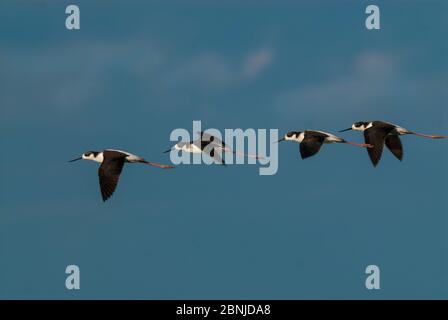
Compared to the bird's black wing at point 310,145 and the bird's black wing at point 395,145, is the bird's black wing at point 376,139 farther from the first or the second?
the bird's black wing at point 310,145

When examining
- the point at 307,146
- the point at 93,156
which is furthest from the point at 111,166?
the point at 307,146

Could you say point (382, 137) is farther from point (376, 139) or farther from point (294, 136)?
point (294, 136)

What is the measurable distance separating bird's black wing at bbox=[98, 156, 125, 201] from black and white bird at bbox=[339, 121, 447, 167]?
512 centimetres

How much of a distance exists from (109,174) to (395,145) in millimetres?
6458

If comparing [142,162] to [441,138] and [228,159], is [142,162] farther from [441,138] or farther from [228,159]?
[441,138]

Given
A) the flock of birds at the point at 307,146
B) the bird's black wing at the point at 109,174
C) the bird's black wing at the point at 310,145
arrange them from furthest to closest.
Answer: the bird's black wing at the point at 310,145 < the flock of birds at the point at 307,146 < the bird's black wing at the point at 109,174

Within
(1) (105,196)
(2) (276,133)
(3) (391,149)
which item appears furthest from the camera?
(2) (276,133)

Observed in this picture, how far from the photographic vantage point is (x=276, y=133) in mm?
28484

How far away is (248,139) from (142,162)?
11.5ft

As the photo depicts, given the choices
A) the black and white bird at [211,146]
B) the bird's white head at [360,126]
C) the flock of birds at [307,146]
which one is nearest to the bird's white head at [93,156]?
the flock of birds at [307,146]

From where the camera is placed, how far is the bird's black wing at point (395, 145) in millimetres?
26266

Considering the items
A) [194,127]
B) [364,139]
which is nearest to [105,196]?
[194,127]

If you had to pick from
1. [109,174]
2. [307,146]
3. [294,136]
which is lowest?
[109,174]

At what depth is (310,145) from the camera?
82.3 feet
